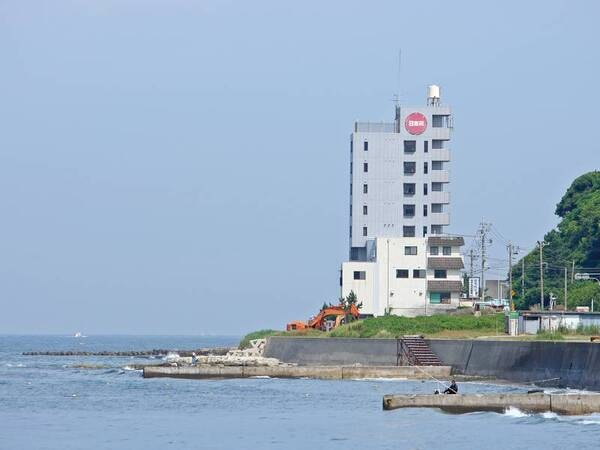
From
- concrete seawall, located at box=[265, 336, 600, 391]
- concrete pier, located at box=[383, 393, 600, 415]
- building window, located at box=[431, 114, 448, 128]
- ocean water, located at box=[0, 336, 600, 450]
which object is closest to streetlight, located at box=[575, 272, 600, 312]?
building window, located at box=[431, 114, 448, 128]

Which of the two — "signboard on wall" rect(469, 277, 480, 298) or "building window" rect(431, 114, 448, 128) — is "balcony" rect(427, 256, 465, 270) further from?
"signboard on wall" rect(469, 277, 480, 298)

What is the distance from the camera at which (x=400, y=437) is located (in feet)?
180

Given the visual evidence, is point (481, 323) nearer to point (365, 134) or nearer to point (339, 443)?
point (365, 134)

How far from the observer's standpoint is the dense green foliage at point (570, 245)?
137125mm

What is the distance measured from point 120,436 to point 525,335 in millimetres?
41106

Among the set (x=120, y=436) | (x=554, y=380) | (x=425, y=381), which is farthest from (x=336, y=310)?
(x=120, y=436)

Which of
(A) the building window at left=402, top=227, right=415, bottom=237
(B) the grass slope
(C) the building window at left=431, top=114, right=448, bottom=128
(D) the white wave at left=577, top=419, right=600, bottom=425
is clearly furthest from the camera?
(C) the building window at left=431, top=114, right=448, bottom=128

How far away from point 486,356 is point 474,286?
241 feet

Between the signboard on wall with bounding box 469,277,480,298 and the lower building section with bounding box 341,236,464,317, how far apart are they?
26.9 metres

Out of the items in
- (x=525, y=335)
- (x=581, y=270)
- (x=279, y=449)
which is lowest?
(x=279, y=449)

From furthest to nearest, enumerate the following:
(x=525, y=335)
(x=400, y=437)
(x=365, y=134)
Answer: (x=365, y=134) < (x=525, y=335) < (x=400, y=437)

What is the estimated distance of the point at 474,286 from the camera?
156375 mm

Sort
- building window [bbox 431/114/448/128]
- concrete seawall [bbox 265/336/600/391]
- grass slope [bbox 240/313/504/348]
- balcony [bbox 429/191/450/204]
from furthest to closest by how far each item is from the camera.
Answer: building window [bbox 431/114/448/128] → balcony [bbox 429/191/450/204] → grass slope [bbox 240/313/504/348] → concrete seawall [bbox 265/336/600/391]

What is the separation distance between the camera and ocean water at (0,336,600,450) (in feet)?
176
